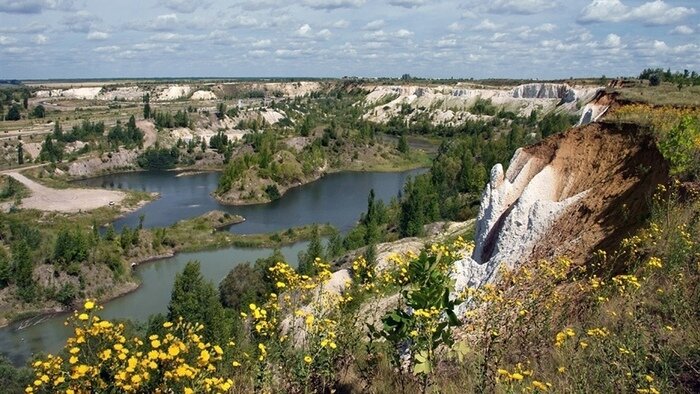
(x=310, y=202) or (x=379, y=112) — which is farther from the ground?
(x=379, y=112)

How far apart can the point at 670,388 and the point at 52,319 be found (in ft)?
141

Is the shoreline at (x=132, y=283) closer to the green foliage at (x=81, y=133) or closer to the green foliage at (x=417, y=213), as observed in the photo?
the green foliage at (x=417, y=213)

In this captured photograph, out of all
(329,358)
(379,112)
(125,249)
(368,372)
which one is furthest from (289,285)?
(379,112)

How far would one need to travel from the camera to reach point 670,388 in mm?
4844

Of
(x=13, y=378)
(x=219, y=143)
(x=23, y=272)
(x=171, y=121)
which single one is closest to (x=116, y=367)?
(x=13, y=378)

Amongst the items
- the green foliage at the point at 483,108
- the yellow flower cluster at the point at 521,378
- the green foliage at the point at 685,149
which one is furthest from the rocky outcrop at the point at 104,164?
the yellow flower cluster at the point at 521,378

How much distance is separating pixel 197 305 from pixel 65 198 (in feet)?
175

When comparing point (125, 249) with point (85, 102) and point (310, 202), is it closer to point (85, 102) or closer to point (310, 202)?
point (310, 202)

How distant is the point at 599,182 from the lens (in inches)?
637

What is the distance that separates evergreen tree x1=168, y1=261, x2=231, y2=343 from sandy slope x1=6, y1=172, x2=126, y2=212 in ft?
139

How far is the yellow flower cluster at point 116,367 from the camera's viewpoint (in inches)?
159

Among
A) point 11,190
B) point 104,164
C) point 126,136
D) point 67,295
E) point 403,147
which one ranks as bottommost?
point 67,295

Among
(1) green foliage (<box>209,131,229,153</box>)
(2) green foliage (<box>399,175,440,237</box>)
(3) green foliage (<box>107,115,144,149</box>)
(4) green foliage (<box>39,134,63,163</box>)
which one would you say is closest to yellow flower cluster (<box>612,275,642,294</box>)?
(2) green foliage (<box>399,175,440,237</box>)

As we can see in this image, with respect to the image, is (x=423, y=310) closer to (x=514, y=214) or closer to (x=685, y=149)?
(x=685, y=149)
